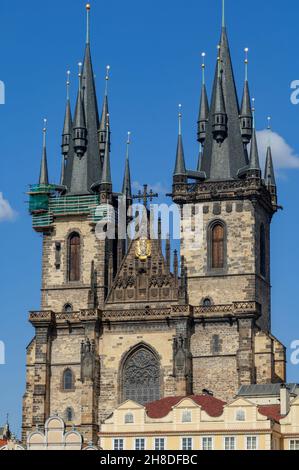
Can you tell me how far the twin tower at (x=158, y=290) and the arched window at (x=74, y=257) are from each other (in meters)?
0.06

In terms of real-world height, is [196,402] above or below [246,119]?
below

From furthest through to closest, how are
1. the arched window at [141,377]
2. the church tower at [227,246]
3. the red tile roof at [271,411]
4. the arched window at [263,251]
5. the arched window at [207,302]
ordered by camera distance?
the arched window at [263,251] < the arched window at [207,302] < the arched window at [141,377] < the church tower at [227,246] < the red tile roof at [271,411]

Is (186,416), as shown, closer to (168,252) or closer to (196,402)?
(196,402)

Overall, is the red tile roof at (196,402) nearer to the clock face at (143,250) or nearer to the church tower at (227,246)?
the church tower at (227,246)

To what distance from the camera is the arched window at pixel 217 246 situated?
94.1 m

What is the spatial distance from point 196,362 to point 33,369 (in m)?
10.9

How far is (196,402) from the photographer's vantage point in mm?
78312

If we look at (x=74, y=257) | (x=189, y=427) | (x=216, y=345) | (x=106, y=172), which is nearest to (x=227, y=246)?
(x=216, y=345)

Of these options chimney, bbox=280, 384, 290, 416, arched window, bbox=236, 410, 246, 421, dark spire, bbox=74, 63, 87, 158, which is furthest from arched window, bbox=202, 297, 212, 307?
Answer: arched window, bbox=236, 410, 246, 421

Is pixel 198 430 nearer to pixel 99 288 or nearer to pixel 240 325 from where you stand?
pixel 240 325

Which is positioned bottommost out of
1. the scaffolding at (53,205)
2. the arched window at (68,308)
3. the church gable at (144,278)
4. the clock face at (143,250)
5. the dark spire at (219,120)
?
the arched window at (68,308)

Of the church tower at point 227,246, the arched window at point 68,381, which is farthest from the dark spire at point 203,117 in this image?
the arched window at point 68,381

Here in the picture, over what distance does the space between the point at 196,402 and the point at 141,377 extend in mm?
15030
